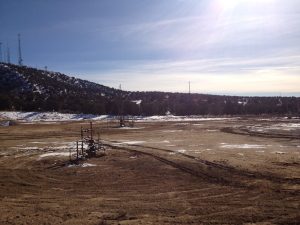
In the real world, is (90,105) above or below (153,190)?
above

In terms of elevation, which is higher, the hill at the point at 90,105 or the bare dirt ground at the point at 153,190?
the hill at the point at 90,105

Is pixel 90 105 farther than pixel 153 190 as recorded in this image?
Yes

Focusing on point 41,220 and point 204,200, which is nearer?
point 41,220

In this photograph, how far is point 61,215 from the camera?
7.64m

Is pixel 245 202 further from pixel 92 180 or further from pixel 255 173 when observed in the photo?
pixel 92 180

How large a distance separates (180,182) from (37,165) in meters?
8.80

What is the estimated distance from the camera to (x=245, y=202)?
334 inches

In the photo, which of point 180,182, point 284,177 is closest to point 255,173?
point 284,177

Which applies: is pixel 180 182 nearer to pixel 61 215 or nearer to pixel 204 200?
pixel 204 200

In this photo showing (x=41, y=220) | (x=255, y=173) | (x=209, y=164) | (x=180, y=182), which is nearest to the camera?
(x=41, y=220)

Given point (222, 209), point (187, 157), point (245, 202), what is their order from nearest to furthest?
1. point (222, 209)
2. point (245, 202)
3. point (187, 157)

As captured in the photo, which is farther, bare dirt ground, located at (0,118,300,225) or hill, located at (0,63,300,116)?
hill, located at (0,63,300,116)

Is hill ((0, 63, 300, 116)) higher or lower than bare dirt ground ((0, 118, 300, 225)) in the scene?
higher

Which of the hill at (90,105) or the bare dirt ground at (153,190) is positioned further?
the hill at (90,105)
